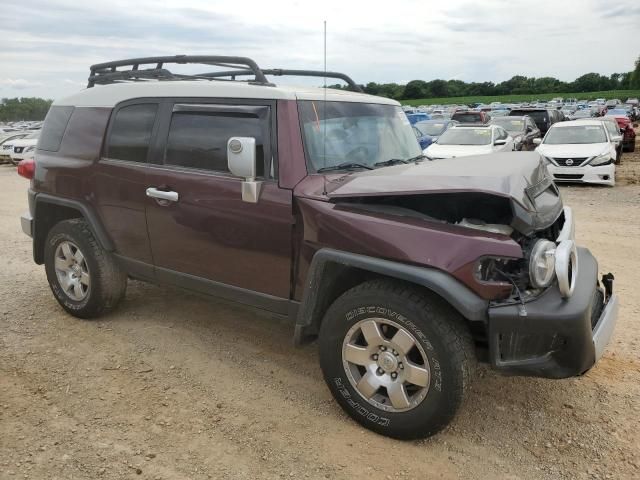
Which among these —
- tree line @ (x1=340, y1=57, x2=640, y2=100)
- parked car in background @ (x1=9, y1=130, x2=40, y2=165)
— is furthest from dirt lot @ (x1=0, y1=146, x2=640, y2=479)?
tree line @ (x1=340, y1=57, x2=640, y2=100)

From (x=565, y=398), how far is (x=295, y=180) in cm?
217

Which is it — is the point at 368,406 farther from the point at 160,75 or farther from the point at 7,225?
the point at 7,225

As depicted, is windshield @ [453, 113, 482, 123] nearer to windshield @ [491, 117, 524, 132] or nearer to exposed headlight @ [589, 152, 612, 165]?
windshield @ [491, 117, 524, 132]

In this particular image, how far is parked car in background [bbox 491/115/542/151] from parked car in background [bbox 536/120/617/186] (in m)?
2.04

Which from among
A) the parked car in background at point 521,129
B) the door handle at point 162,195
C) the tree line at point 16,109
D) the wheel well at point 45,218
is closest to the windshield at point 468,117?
the parked car in background at point 521,129

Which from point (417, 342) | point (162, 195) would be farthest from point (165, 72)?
point (417, 342)

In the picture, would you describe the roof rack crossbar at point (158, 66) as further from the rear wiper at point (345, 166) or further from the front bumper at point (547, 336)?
the front bumper at point (547, 336)

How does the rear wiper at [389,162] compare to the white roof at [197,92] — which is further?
the rear wiper at [389,162]

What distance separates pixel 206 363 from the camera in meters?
3.82

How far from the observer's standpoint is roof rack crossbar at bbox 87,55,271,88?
11.9 feet

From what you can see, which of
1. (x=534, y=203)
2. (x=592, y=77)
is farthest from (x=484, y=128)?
(x=592, y=77)

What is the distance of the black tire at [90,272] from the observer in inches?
168

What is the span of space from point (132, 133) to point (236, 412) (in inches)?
85.3

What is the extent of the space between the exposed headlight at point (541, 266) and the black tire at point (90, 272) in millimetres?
3185
